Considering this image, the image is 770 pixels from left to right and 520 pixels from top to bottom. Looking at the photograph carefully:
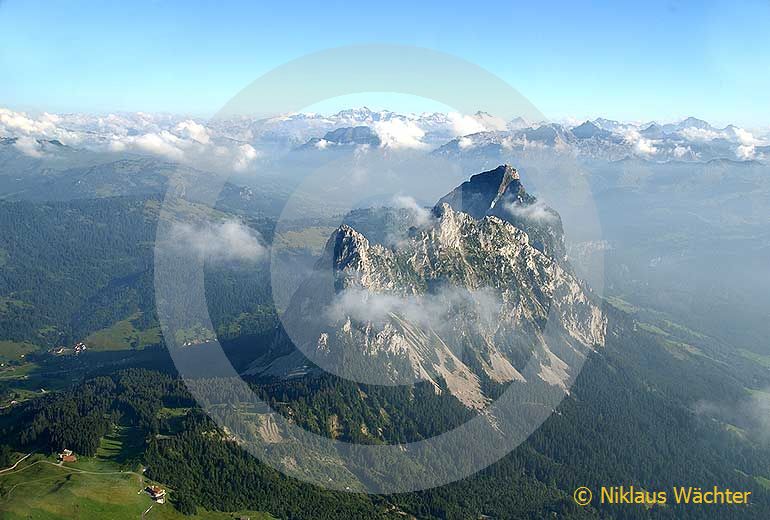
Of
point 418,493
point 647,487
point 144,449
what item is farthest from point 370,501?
point 647,487

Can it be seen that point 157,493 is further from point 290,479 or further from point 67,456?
point 290,479

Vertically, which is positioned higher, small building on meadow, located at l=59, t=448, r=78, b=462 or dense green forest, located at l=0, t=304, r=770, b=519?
small building on meadow, located at l=59, t=448, r=78, b=462

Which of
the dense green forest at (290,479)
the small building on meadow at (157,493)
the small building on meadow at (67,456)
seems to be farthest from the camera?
the dense green forest at (290,479)

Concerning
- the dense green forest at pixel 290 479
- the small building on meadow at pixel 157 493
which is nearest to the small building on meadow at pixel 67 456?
the dense green forest at pixel 290 479

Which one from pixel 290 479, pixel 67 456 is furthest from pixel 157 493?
pixel 290 479

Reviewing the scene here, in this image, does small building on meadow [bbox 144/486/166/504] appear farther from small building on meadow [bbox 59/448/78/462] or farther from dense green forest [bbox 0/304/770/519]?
small building on meadow [bbox 59/448/78/462]

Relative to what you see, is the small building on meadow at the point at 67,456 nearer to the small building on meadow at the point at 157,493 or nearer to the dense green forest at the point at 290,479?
the dense green forest at the point at 290,479

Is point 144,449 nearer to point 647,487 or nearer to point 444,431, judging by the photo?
point 444,431

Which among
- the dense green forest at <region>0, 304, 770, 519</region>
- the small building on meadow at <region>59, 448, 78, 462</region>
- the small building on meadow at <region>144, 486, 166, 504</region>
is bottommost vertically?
the dense green forest at <region>0, 304, 770, 519</region>

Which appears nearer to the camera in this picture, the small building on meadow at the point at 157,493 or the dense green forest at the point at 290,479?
the small building on meadow at the point at 157,493

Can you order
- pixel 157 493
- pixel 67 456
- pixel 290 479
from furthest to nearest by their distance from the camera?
1. pixel 290 479
2. pixel 67 456
3. pixel 157 493

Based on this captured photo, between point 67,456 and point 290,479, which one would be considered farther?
point 290,479

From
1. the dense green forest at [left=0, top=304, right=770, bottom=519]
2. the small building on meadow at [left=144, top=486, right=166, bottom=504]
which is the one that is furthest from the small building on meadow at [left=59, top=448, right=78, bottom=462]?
the small building on meadow at [left=144, top=486, right=166, bottom=504]
